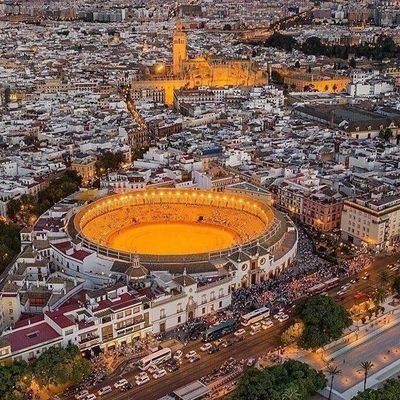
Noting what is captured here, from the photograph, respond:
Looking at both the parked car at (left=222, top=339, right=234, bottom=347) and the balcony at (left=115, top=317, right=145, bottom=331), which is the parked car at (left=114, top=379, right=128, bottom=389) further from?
the parked car at (left=222, top=339, right=234, bottom=347)

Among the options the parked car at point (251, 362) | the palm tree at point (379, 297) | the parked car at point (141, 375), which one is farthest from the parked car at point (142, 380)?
the palm tree at point (379, 297)

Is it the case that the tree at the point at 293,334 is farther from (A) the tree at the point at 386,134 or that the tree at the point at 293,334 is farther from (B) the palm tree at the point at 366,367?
(A) the tree at the point at 386,134

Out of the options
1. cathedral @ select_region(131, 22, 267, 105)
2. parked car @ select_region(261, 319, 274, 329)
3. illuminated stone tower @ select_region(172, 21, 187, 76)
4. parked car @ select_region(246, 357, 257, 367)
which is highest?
illuminated stone tower @ select_region(172, 21, 187, 76)

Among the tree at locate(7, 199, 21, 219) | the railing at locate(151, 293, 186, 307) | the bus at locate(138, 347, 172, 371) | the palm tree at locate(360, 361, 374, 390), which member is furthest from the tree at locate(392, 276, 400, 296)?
the tree at locate(7, 199, 21, 219)

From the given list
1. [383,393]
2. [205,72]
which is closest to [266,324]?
[383,393]

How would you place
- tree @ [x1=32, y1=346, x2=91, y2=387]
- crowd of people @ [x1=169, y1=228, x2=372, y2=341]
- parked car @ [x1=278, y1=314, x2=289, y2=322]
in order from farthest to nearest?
crowd of people @ [x1=169, y1=228, x2=372, y2=341] → parked car @ [x1=278, y1=314, x2=289, y2=322] → tree @ [x1=32, y1=346, x2=91, y2=387]

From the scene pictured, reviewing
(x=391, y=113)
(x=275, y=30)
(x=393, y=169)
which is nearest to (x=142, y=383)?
(x=393, y=169)

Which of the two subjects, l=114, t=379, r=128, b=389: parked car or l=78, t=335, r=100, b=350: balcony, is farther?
l=78, t=335, r=100, b=350: balcony
